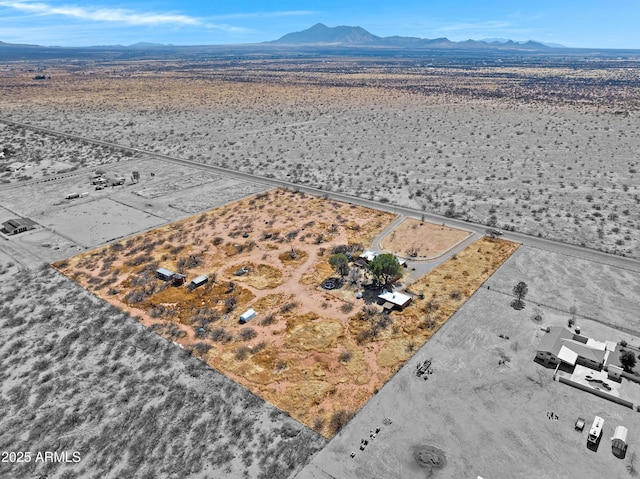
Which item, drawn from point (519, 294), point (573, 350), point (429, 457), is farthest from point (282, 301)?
point (573, 350)

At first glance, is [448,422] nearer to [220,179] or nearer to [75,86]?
[220,179]

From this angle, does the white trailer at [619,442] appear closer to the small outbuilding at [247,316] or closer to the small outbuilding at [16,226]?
the small outbuilding at [247,316]

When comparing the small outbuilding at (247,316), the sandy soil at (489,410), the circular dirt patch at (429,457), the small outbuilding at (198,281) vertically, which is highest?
the small outbuilding at (198,281)

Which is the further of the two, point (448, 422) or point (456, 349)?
point (456, 349)

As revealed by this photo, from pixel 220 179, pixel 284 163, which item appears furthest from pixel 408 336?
pixel 284 163

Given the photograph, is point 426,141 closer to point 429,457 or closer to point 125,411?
point 429,457

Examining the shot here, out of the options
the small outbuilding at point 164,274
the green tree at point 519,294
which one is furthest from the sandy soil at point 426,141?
the small outbuilding at point 164,274
